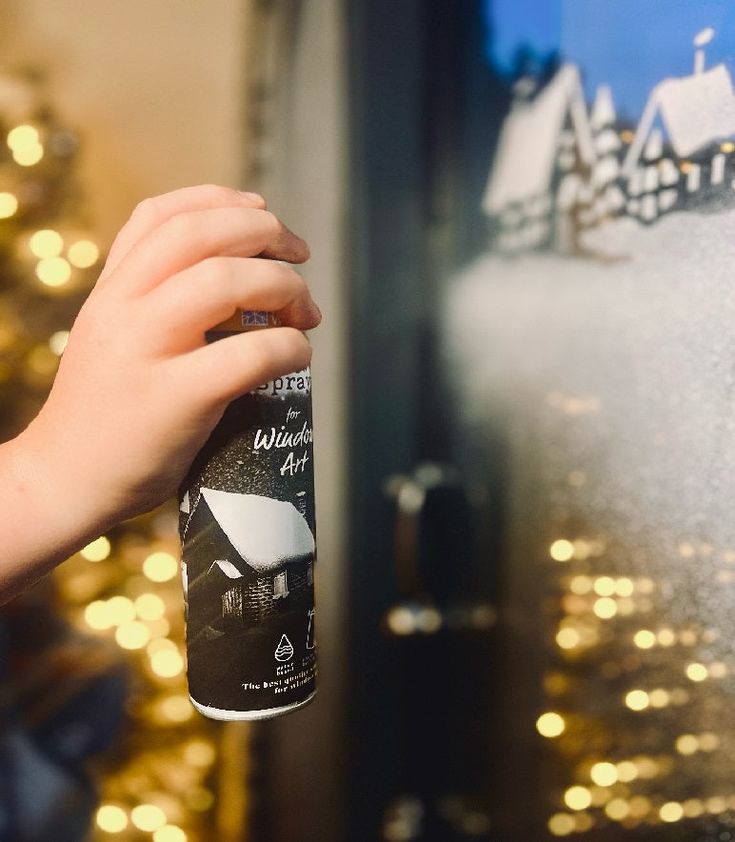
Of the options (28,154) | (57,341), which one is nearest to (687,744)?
(57,341)

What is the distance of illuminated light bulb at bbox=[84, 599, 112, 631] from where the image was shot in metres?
1.34

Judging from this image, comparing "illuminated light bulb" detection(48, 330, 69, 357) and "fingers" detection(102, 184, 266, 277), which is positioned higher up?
"fingers" detection(102, 184, 266, 277)

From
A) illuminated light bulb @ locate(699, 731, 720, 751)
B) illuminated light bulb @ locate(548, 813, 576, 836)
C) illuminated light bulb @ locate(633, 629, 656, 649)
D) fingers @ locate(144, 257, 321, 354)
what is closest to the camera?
fingers @ locate(144, 257, 321, 354)

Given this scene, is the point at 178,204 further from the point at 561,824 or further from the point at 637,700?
the point at 561,824

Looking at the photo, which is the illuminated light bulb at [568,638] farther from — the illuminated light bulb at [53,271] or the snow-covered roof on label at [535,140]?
the illuminated light bulb at [53,271]

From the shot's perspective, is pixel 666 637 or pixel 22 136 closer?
pixel 666 637

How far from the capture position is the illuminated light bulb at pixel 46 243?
4.15ft

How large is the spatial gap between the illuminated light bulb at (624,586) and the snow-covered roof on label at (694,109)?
1.52 feet

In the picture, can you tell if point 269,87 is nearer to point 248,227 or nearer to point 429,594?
point 248,227

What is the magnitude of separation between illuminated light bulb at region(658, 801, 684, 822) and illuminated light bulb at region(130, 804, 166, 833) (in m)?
1.11

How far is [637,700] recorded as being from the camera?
80 cm

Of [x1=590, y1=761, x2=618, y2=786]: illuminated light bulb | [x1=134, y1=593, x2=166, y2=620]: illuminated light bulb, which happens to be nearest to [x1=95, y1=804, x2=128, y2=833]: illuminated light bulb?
[x1=134, y1=593, x2=166, y2=620]: illuminated light bulb

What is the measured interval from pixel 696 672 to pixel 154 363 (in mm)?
588

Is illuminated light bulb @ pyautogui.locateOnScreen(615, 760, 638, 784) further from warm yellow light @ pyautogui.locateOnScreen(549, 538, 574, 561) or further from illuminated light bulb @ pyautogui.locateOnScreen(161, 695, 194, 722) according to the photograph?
illuminated light bulb @ pyautogui.locateOnScreen(161, 695, 194, 722)
